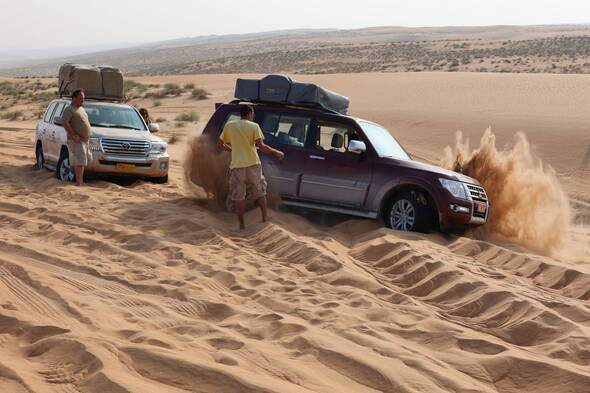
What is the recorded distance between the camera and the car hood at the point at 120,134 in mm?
14305

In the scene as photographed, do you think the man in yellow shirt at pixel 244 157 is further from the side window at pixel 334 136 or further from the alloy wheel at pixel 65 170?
the alloy wheel at pixel 65 170

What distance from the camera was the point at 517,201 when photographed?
12102mm

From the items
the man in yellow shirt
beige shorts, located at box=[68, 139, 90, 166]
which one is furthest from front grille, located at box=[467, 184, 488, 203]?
beige shorts, located at box=[68, 139, 90, 166]

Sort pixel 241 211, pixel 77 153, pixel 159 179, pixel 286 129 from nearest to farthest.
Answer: pixel 241 211 → pixel 286 129 → pixel 77 153 → pixel 159 179

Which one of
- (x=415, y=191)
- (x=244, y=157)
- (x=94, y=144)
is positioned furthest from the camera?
(x=94, y=144)

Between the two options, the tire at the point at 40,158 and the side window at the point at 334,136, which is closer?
the side window at the point at 334,136

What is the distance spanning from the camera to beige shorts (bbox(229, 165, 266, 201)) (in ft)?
35.2

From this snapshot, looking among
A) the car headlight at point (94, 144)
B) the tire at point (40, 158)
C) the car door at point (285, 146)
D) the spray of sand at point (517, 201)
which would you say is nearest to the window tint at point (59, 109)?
the tire at point (40, 158)

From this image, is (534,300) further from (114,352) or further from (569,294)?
(114,352)

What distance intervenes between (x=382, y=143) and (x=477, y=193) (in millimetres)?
1550

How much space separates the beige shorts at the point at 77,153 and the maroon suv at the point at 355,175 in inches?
96.0

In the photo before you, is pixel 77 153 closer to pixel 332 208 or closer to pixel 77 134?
pixel 77 134

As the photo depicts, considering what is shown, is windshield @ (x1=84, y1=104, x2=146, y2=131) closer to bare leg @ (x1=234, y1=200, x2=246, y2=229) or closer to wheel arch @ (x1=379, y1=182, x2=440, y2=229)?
bare leg @ (x1=234, y1=200, x2=246, y2=229)

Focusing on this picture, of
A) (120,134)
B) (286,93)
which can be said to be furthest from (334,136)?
(120,134)
